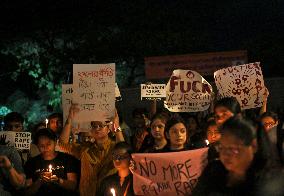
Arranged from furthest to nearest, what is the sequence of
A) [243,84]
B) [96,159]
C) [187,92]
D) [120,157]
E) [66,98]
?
1. [187,92]
2. [66,98]
3. [243,84]
4. [96,159]
5. [120,157]

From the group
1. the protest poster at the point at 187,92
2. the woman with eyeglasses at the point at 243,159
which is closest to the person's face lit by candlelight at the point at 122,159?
the woman with eyeglasses at the point at 243,159

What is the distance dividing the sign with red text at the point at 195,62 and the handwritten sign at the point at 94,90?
33.5 feet

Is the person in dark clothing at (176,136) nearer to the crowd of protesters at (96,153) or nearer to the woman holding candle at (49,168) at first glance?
the crowd of protesters at (96,153)

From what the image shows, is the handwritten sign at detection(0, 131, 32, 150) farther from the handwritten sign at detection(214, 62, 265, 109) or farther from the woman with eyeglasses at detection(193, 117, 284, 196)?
the woman with eyeglasses at detection(193, 117, 284, 196)

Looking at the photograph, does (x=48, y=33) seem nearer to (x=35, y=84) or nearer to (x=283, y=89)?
(x=35, y=84)

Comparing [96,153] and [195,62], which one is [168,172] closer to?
[96,153]

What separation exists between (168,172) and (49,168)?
4.82 feet

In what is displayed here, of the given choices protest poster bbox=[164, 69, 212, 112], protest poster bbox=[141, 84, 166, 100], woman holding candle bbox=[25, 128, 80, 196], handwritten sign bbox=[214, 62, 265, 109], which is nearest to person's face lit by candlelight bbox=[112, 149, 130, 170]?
woman holding candle bbox=[25, 128, 80, 196]

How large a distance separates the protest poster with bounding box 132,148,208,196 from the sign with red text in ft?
40.5

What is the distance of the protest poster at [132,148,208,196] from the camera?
177 inches

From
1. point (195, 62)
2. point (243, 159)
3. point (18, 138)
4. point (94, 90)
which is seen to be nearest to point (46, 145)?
point (18, 138)

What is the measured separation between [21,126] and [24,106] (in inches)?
615

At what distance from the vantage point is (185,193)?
4.54m

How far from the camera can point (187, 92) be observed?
8172 mm
